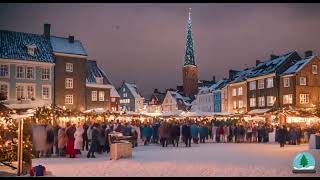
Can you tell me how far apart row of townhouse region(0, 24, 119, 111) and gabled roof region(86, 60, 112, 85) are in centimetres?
19

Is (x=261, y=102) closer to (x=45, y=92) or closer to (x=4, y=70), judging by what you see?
(x=45, y=92)

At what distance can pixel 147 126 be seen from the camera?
33.1 metres

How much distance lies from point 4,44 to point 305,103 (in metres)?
35.8

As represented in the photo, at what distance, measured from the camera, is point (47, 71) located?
52.3 meters

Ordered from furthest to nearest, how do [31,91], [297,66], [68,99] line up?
[297,66] → [68,99] → [31,91]

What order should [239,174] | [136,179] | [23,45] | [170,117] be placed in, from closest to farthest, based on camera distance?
[136,179] → [239,174] → [170,117] → [23,45]

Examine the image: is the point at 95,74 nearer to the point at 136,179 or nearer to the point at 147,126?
the point at 147,126

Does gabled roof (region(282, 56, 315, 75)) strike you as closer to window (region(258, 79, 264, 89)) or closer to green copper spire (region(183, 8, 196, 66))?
window (region(258, 79, 264, 89))

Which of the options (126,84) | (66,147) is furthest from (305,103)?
(126,84)

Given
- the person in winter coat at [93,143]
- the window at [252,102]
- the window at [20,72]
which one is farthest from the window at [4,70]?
the window at [252,102]

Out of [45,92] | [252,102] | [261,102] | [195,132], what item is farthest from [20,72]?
[252,102]

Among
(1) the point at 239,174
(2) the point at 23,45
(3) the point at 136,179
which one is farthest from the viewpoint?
(2) the point at 23,45

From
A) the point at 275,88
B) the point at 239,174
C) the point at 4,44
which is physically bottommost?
the point at 239,174

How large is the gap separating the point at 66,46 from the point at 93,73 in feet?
20.6
